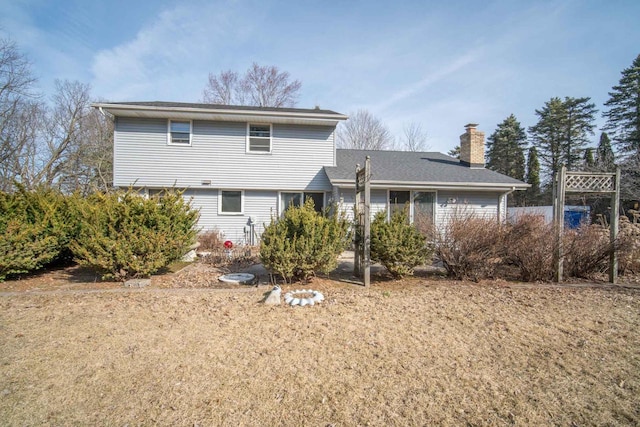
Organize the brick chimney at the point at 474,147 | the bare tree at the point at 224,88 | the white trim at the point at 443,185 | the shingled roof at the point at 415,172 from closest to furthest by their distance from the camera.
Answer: the white trim at the point at 443,185, the shingled roof at the point at 415,172, the brick chimney at the point at 474,147, the bare tree at the point at 224,88

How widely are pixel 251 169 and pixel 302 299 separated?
8098mm

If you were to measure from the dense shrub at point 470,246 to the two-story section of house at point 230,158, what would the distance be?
248 inches

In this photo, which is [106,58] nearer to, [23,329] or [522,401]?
[23,329]

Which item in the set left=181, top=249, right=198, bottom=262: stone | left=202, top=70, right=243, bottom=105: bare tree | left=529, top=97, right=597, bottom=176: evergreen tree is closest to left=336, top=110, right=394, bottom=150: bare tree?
left=202, top=70, right=243, bottom=105: bare tree

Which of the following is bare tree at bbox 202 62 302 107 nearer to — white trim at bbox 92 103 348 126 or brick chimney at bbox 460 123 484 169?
white trim at bbox 92 103 348 126

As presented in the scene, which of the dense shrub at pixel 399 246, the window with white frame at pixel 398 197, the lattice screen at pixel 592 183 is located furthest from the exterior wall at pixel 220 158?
the lattice screen at pixel 592 183

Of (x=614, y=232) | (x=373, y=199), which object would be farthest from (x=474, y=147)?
(x=614, y=232)

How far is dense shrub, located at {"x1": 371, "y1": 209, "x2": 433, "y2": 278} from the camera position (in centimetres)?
625

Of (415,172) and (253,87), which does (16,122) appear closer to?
(253,87)

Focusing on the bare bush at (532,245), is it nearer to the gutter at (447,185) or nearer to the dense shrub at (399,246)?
the dense shrub at (399,246)

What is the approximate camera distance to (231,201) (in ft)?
39.9

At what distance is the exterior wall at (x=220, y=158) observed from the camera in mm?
11688

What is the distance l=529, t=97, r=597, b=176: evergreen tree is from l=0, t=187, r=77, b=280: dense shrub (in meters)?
37.3

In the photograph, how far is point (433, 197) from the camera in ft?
39.1
